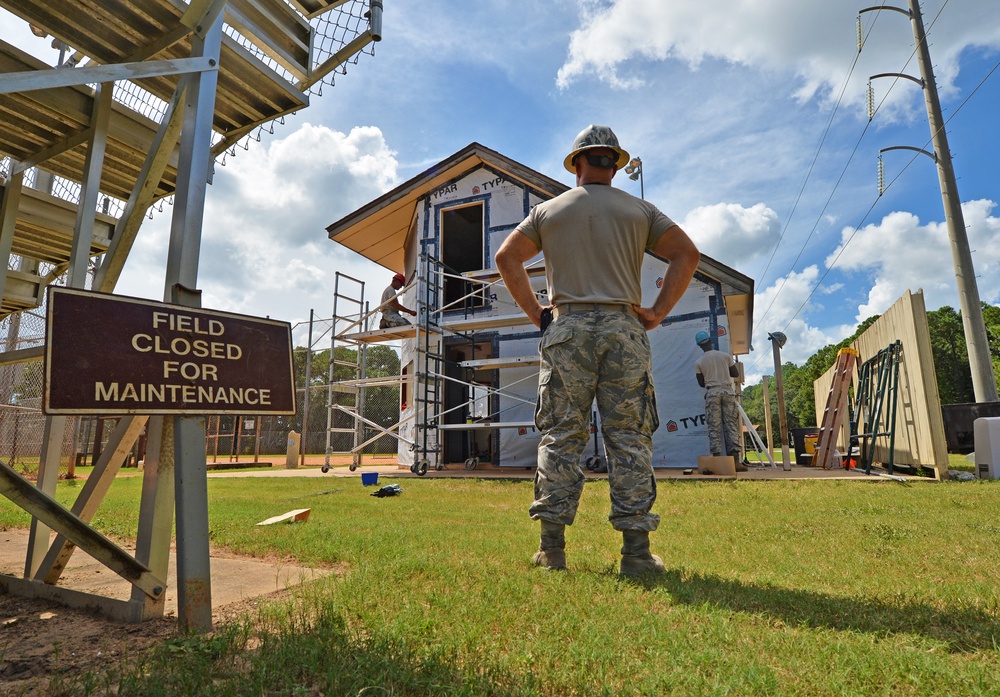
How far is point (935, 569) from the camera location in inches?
99.7

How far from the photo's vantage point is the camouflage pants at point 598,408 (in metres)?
2.70

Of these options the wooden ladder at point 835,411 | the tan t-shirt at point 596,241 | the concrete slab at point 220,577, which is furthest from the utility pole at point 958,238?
the concrete slab at point 220,577

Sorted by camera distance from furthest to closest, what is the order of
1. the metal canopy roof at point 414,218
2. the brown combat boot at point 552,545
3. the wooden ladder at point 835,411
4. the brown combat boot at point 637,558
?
1. the metal canopy roof at point 414,218
2. the wooden ladder at point 835,411
3. the brown combat boot at point 552,545
4. the brown combat boot at point 637,558

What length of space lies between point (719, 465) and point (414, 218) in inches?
390

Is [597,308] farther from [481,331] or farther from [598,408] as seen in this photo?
[481,331]

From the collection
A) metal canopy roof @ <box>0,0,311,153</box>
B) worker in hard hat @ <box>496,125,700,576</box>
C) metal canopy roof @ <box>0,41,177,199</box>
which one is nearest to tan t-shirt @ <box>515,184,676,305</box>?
worker in hard hat @ <box>496,125,700,576</box>

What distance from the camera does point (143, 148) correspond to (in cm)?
311

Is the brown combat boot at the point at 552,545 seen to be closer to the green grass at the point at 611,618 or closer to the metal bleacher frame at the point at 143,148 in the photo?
the green grass at the point at 611,618

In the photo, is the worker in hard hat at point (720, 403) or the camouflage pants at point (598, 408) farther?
the worker in hard hat at point (720, 403)

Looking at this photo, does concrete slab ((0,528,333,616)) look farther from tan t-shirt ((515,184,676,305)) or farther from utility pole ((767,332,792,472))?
utility pole ((767,332,792,472))

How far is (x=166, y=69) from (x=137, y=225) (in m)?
0.76

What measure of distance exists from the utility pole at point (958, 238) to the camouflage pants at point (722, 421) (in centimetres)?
755

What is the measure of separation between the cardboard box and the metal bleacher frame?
757cm

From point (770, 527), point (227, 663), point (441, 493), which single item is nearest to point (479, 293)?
point (441, 493)
